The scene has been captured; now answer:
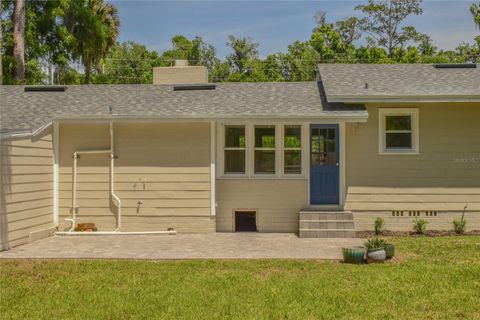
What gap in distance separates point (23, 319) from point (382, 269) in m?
5.05

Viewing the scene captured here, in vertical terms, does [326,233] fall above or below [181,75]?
below

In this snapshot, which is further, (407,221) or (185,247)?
(407,221)

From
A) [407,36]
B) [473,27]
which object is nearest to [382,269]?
[473,27]

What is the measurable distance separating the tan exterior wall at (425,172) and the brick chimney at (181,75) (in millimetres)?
5901

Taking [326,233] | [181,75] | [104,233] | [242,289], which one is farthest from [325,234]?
[181,75]

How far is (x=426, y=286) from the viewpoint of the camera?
272 inches

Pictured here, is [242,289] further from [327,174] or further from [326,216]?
[327,174]

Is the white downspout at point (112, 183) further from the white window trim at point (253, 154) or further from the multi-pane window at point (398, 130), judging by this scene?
the multi-pane window at point (398, 130)

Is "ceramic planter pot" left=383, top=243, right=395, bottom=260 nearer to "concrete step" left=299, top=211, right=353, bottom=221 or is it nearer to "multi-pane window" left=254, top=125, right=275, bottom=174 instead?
"concrete step" left=299, top=211, right=353, bottom=221

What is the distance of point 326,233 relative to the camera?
11.6 metres

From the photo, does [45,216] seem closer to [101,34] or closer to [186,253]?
[186,253]

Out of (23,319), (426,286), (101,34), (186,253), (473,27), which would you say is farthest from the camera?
(473,27)

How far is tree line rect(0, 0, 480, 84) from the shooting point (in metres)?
23.8

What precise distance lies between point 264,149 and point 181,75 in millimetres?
5232
